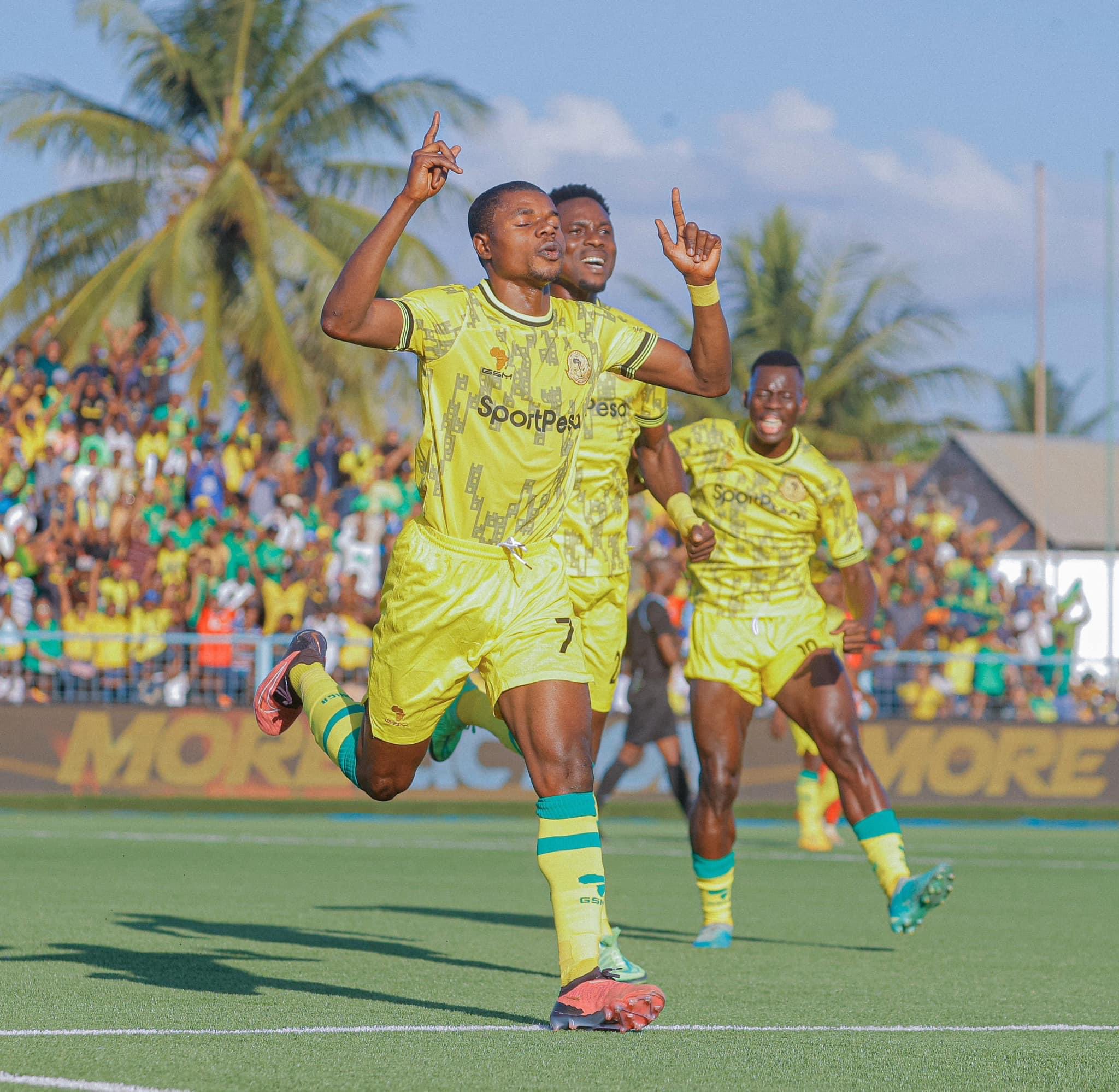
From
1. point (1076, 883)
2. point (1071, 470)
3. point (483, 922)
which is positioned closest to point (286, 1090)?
point (483, 922)

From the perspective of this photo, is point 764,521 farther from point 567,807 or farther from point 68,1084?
point 68,1084

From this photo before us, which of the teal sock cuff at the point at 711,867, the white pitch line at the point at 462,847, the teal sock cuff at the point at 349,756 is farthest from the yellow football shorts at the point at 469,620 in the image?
the white pitch line at the point at 462,847

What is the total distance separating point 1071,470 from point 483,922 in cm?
4380

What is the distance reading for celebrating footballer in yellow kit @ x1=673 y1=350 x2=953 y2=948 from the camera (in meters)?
7.90

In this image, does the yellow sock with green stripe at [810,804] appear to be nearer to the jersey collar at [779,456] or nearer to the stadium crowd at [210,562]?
the stadium crowd at [210,562]

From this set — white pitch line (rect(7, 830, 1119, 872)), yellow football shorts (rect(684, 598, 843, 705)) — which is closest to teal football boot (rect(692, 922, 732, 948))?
yellow football shorts (rect(684, 598, 843, 705))

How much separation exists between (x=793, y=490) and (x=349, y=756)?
2856 mm

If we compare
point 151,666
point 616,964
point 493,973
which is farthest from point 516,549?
point 151,666

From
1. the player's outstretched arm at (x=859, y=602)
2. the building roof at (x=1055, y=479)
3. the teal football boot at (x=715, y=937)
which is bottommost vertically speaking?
the teal football boot at (x=715, y=937)

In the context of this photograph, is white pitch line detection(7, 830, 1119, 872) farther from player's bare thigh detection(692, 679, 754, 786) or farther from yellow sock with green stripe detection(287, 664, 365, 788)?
yellow sock with green stripe detection(287, 664, 365, 788)

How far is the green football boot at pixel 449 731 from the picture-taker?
6.56 metres

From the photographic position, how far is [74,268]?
28.0m

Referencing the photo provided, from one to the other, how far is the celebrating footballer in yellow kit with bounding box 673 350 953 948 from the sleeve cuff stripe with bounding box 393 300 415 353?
2995 mm

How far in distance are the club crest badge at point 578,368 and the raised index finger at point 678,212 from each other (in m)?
0.46
